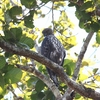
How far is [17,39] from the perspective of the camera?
2.45 metres

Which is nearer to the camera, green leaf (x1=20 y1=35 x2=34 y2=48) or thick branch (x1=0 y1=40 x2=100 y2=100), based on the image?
thick branch (x1=0 y1=40 x2=100 y2=100)

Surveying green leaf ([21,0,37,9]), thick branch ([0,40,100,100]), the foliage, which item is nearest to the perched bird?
the foliage

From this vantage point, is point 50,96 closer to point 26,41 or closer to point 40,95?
point 40,95

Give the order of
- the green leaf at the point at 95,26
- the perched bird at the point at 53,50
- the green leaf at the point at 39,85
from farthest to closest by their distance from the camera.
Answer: the perched bird at the point at 53,50
the green leaf at the point at 39,85
the green leaf at the point at 95,26

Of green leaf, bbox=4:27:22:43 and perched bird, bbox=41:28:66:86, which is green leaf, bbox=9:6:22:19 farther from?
perched bird, bbox=41:28:66:86

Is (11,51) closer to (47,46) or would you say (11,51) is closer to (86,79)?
(86,79)

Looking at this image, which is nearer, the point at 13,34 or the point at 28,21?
the point at 13,34

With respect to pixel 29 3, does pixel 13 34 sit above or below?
below

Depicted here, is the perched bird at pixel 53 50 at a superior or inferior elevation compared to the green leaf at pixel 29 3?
superior

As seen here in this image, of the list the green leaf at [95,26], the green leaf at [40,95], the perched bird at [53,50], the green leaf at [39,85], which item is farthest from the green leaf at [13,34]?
the perched bird at [53,50]

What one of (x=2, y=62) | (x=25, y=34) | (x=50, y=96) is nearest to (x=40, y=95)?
(x=50, y=96)

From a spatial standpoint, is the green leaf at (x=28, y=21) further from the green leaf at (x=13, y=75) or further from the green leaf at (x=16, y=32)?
the green leaf at (x=13, y=75)

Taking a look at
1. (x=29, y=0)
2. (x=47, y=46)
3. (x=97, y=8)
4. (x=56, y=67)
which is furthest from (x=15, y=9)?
(x=47, y=46)

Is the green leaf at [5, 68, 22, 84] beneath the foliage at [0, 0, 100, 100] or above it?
beneath
